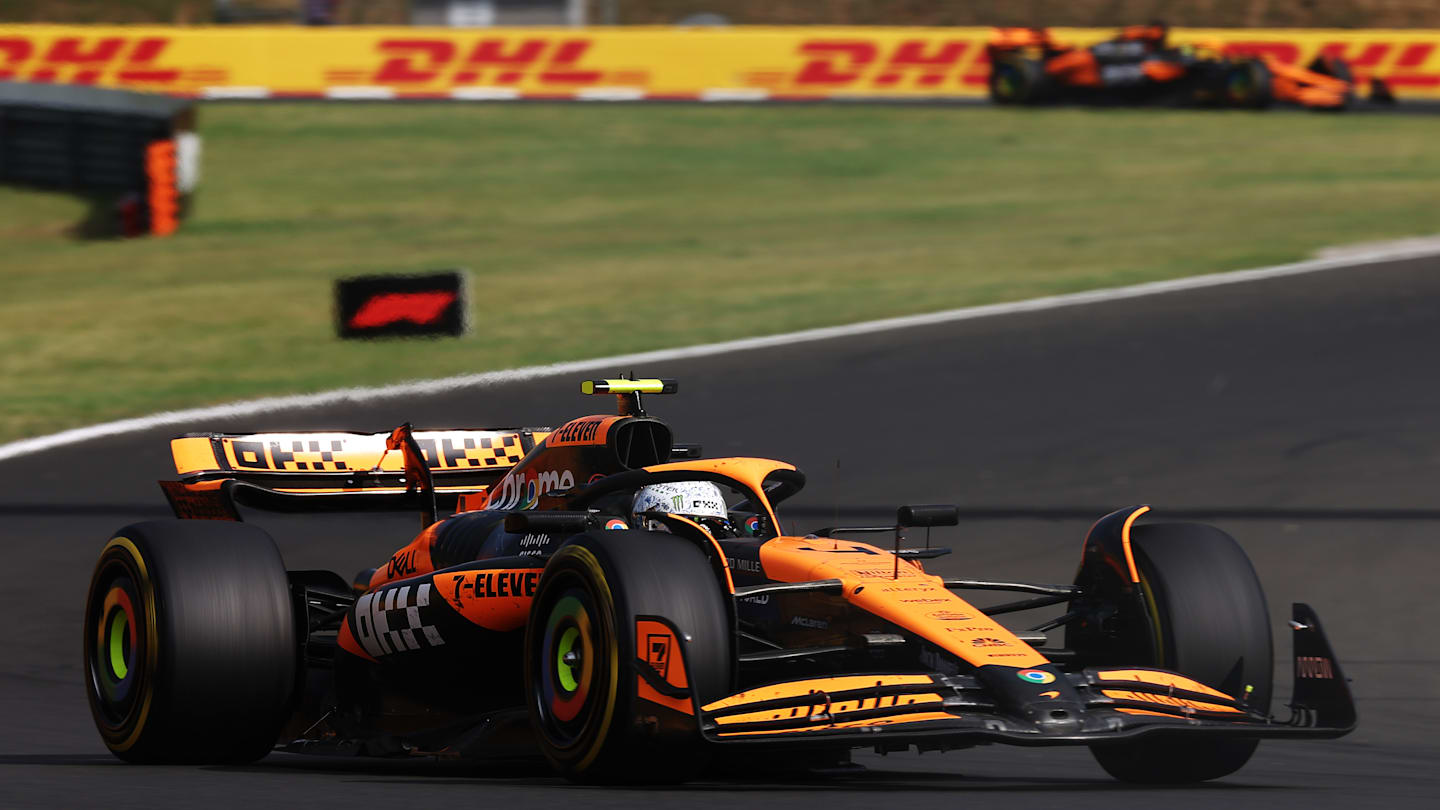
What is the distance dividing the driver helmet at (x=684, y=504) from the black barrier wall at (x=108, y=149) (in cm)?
1942

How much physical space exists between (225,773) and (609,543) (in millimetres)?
1796

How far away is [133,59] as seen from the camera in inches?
1405

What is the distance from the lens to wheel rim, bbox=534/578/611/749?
6.53 metres

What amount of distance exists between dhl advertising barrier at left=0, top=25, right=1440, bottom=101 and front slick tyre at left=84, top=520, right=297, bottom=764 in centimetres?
2863

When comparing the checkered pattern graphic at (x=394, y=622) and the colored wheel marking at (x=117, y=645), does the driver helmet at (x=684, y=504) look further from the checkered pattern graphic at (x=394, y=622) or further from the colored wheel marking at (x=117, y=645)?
the colored wheel marking at (x=117, y=645)

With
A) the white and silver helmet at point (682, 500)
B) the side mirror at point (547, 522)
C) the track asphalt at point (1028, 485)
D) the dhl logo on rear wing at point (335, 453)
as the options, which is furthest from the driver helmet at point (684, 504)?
the dhl logo on rear wing at point (335, 453)

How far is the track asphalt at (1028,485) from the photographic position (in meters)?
6.98

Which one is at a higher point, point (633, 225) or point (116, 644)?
point (116, 644)

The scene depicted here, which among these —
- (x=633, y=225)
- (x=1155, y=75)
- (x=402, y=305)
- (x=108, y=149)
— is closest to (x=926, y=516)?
(x=402, y=305)

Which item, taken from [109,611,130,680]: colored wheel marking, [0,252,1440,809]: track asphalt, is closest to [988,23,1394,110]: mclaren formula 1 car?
[0,252,1440,809]: track asphalt

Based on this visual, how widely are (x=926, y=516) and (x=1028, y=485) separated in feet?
19.1

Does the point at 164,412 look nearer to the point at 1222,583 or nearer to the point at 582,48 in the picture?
the point at 1222,583

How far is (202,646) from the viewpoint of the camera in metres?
7.53

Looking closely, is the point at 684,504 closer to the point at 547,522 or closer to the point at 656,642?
the point at 547,522
